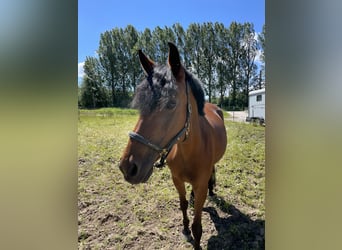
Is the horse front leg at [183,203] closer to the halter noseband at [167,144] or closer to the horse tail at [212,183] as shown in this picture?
the horse tail at [212,183]

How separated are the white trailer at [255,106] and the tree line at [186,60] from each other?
0.09ft

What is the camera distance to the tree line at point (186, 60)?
0.94m

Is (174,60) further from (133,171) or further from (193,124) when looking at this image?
(133,171)

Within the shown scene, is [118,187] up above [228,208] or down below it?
above

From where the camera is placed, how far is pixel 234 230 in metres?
1.05

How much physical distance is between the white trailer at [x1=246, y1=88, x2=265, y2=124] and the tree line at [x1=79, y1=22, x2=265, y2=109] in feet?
0.09
